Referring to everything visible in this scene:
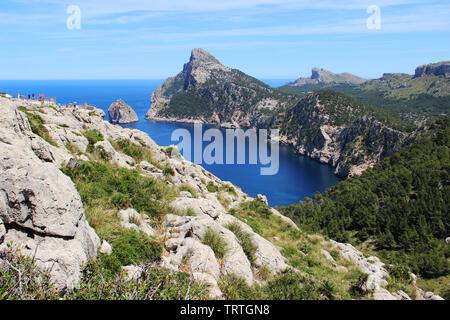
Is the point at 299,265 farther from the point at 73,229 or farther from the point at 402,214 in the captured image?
the point at 402,214

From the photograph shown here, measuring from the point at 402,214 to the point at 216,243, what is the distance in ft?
147

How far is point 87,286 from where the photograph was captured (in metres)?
5.84

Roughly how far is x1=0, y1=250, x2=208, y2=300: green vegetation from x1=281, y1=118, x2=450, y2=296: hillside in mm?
27683

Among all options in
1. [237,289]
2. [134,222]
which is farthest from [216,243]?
[134,222]

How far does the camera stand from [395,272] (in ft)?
61.7

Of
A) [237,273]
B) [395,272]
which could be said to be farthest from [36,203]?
[395,272]

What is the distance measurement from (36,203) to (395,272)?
2024 centimetres

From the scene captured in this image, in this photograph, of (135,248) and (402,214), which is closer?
(135,248)

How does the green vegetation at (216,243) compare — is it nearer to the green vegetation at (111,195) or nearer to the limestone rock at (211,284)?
the limestone rock at (211,284)

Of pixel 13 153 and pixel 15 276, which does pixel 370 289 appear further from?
pixel 13 153

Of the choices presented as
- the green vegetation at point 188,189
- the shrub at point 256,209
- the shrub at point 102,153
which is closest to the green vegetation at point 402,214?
the shrub at point 256,209

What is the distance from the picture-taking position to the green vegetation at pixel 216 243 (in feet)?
33.3

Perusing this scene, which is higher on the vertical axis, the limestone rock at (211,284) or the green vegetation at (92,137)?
the green vegetation at (92,137)

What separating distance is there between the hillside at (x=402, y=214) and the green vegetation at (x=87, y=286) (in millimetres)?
27683
